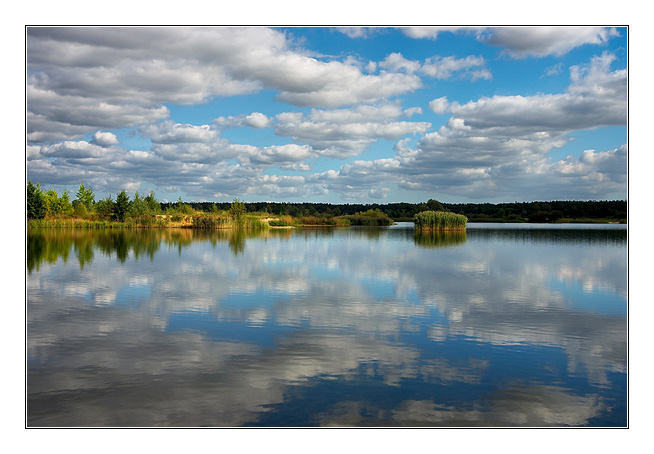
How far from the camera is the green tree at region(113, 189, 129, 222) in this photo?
4712 cm

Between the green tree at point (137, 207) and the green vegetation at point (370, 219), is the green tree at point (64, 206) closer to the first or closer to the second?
the green tree at point (137, 207)

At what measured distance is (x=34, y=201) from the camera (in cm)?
4259

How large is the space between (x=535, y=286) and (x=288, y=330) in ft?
Result: 27.2

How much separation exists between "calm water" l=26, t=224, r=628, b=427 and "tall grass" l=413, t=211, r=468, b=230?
30145 mm

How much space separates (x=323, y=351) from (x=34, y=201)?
1770 inches

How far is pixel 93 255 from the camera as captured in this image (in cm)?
1969

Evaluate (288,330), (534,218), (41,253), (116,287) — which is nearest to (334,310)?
(288,330)

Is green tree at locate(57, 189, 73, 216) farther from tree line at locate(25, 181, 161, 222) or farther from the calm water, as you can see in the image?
the calm water

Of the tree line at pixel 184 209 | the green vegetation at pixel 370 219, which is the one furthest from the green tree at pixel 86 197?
the green vegetation at pixel 370 219

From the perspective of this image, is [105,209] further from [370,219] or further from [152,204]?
[370,219]

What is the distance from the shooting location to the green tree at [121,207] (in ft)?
155

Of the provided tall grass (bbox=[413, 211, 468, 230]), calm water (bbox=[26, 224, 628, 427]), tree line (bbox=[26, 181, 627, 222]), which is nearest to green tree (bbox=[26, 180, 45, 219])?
tree line (bbox=[26, 181, 627, 222])

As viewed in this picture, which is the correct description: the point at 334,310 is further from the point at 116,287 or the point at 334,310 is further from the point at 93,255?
the point at 93,255

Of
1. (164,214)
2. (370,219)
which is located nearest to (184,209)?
(164,214)
